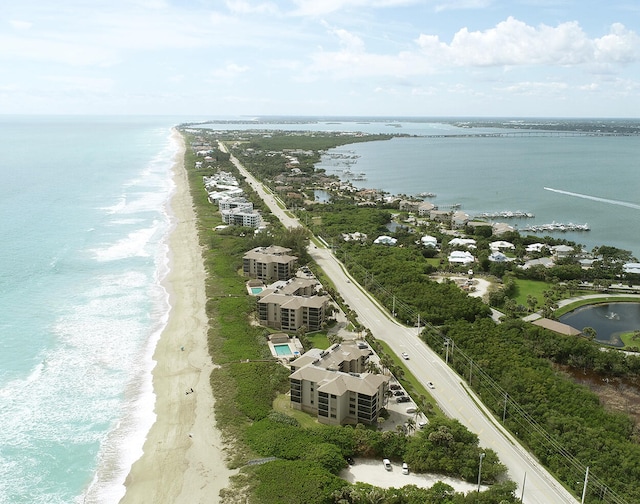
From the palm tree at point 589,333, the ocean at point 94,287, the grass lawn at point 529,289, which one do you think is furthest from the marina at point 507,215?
the palm tree at point 589,333

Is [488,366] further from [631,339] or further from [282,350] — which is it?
[631,339]

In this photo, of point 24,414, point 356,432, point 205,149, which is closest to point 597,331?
point 356,432

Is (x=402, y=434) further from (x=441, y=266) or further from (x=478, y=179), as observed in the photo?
(x=478, y=179)

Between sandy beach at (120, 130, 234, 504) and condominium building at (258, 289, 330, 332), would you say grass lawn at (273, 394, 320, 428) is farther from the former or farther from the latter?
condominium building at (258, 289, 330, 332)

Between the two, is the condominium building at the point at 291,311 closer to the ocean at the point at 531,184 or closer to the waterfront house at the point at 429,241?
the waterfront house at the point at 429,241

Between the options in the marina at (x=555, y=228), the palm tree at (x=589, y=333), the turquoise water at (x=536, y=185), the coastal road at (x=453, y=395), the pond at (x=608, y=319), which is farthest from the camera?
the turquoise water at (x=536, y=185)

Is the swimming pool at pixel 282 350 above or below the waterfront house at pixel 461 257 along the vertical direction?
below

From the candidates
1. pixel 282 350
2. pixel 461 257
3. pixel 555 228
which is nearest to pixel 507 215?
pixel 555 228
